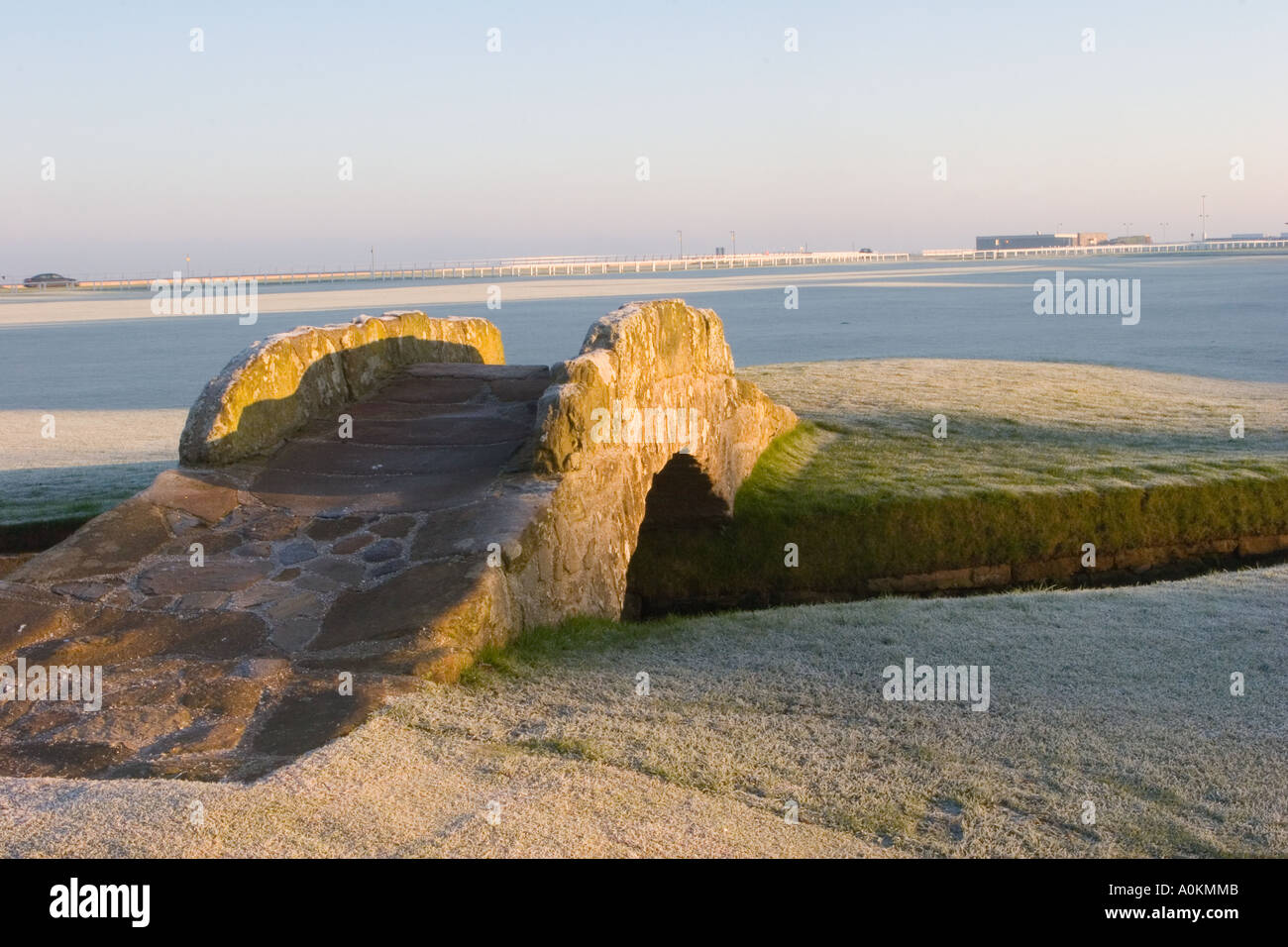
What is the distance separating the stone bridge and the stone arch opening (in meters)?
0.56

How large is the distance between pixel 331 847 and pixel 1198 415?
17895mm

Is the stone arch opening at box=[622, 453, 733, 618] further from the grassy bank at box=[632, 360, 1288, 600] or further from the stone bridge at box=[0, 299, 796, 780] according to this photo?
the stone bridge at box=[0, 299, 796, 780]

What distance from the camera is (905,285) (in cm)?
7050

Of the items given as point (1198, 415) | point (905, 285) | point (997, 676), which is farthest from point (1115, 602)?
point (905, 285)

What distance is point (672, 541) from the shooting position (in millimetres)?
14133

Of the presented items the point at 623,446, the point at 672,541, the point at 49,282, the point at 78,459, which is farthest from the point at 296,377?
the point at 49,282

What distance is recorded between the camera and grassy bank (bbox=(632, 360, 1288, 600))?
13.9 metres

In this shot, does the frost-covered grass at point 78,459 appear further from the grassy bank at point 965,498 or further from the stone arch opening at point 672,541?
the grassy bank at point 965,498

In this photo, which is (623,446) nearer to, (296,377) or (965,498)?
(296,377)

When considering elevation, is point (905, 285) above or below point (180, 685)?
above

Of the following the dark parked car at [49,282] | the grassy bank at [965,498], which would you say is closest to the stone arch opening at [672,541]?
the grassy bank at [965,498]

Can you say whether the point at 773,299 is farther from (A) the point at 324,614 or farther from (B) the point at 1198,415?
(A) the point at 324,614

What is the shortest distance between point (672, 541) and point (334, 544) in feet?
20.2
